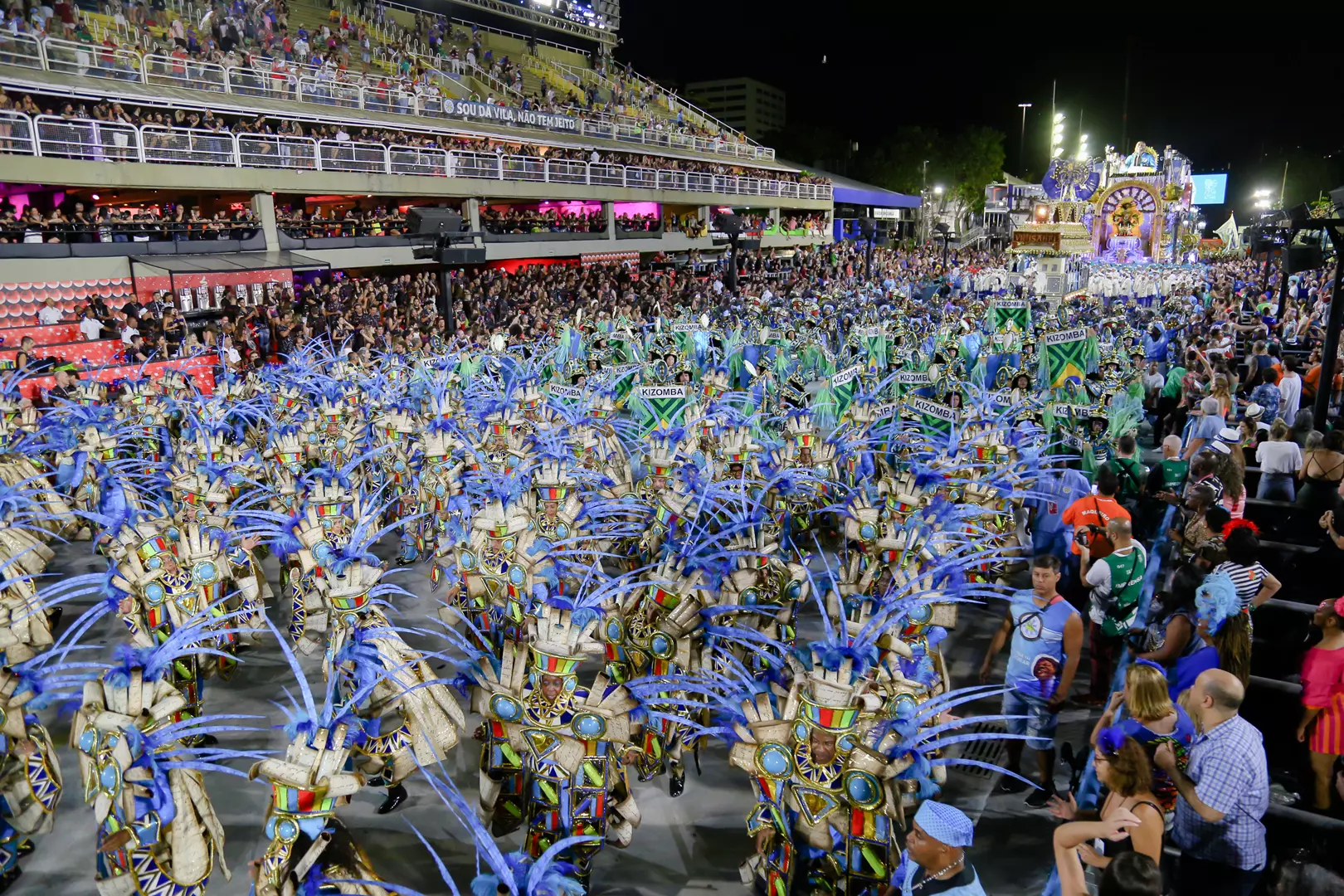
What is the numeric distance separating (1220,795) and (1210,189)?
57.4 m

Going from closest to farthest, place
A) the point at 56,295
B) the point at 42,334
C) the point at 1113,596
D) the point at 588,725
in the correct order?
the point at 588,725, the point at 1113,596, the point at 42,334, the point at 56,295

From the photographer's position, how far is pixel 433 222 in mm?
13570

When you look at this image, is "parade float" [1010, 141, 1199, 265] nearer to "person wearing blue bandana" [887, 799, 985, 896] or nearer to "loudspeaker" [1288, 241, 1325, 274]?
"loudspeaker" [1288, 241, 1325, 274]

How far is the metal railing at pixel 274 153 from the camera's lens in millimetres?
14336

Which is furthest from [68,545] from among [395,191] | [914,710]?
[395,191]

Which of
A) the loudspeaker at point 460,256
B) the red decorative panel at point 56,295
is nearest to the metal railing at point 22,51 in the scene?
the red decorative panel at point 56,295

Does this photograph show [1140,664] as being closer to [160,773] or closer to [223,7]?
[160,773]

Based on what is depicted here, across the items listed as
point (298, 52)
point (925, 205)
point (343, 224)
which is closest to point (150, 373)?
point (343, 224)

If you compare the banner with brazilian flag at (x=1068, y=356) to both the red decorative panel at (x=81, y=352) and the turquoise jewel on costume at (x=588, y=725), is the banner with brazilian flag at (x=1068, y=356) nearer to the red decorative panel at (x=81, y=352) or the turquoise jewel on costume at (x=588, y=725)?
the turquoise jewel on costume at (x=588, y=725)

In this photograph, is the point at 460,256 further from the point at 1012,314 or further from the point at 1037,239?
the point at 1037,239

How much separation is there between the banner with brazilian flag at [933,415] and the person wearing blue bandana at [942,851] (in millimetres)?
5225

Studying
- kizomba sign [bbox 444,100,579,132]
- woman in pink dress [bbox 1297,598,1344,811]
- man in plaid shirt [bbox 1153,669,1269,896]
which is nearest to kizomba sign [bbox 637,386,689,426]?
woman in pink dress [bbox 1297,598,1344,811]

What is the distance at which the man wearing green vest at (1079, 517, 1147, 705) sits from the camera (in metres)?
5.04

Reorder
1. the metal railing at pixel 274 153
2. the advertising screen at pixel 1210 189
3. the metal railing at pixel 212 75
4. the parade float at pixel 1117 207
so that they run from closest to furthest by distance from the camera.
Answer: the metal railing at pixel 274 153
the metal railing at pixel 212 75
the parade float at pixel 1117 207
the advertising screen at pixel 1210 189
